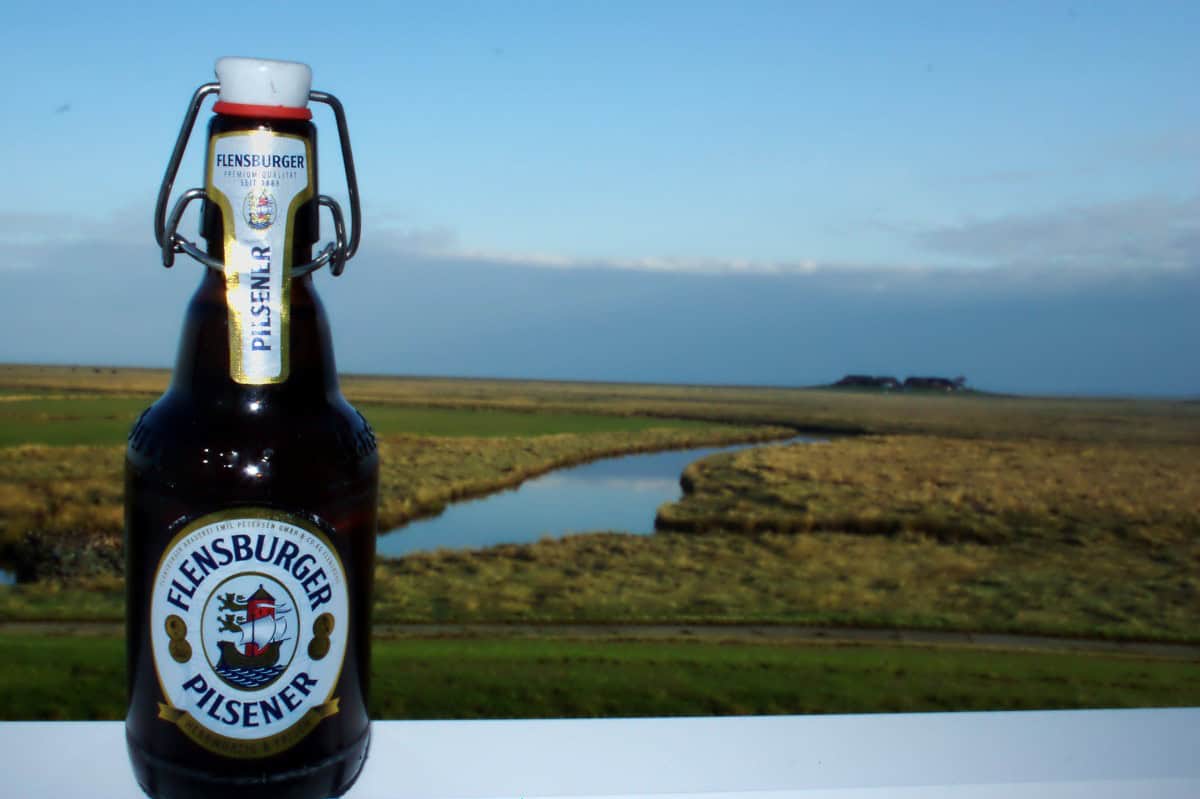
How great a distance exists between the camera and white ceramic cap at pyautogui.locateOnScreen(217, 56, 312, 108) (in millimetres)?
625

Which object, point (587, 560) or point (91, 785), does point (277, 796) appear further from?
point (587, 560)

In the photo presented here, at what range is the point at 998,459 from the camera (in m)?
7.04

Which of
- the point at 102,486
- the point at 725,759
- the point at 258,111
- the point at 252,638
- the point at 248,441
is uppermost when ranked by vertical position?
the point at 258,111

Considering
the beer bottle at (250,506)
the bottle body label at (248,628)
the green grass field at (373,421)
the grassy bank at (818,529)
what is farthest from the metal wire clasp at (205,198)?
the grassy bank at (818,529)

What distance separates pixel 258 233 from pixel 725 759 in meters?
0.57

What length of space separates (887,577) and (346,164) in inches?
196

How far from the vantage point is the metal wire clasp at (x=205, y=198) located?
66 cm

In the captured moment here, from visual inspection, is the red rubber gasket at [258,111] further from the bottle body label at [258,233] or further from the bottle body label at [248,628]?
the bottle body label at [248,628]

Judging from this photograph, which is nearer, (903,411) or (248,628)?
(248,628)

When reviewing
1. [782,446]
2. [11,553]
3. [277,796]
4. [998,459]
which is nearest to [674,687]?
[277,796]

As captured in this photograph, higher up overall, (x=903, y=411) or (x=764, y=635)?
(x=903, y=411)

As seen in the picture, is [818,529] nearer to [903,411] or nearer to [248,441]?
[903,411]

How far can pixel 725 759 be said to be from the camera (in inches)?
32.0

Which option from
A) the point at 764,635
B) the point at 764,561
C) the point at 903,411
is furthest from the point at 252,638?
the point at 903,411
